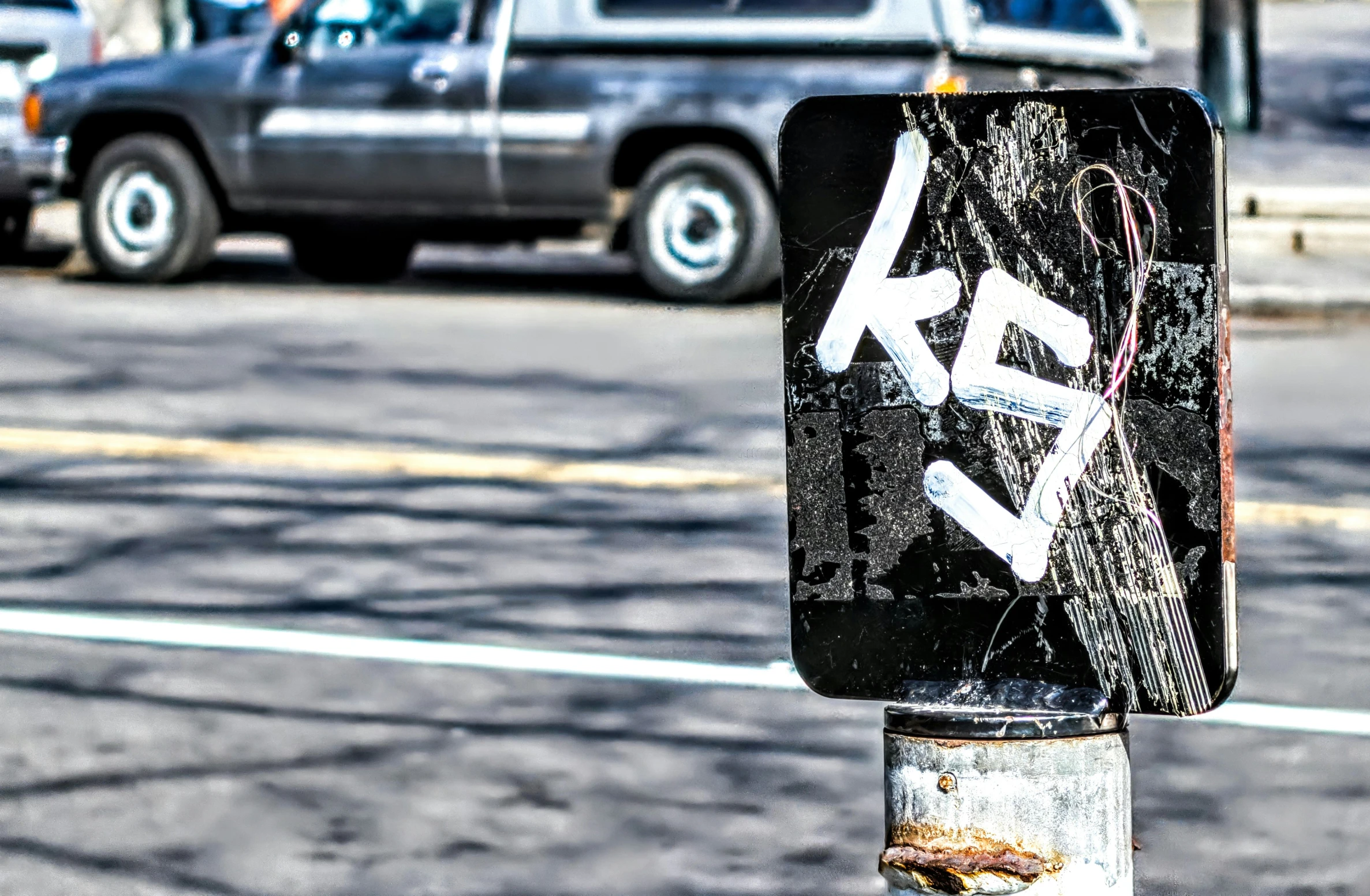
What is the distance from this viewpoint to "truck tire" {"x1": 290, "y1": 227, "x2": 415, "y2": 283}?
42.4 feet

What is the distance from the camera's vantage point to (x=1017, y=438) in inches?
81.4

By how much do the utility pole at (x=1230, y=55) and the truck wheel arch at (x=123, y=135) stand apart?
8.43 meters

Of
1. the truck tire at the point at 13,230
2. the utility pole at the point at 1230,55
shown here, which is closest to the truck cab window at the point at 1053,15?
the utility pole at the point at 1230,55

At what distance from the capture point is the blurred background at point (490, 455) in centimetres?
425

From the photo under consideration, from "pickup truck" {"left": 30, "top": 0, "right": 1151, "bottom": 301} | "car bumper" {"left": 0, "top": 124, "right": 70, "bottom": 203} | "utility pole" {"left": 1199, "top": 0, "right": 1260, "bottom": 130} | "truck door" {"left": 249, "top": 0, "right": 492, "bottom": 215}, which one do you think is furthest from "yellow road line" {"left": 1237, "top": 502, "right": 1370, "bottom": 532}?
"utility pole" {"left": 1199, "top": 0, "right": 1260, "bottom": 130}

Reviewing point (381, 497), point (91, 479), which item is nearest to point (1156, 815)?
point (381, 497)

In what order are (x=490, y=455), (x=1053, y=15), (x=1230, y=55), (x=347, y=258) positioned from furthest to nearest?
1. (x=1230, y=55)
2. (x=347, y=258)
3. (x=1053, y=15)
4. (x=490, y=455)

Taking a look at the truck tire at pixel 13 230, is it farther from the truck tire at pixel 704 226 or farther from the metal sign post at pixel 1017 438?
the metal sign post at pixel 1017 438

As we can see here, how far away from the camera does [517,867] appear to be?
401 cm

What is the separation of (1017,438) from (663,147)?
9.64 metres

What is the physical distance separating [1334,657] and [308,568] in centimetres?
279

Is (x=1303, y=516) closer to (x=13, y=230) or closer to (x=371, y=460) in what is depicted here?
(x=371, y=460)

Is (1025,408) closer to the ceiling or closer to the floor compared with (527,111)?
Answer: closer to the floor

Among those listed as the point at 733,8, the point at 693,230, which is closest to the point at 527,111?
the point at 693,230
